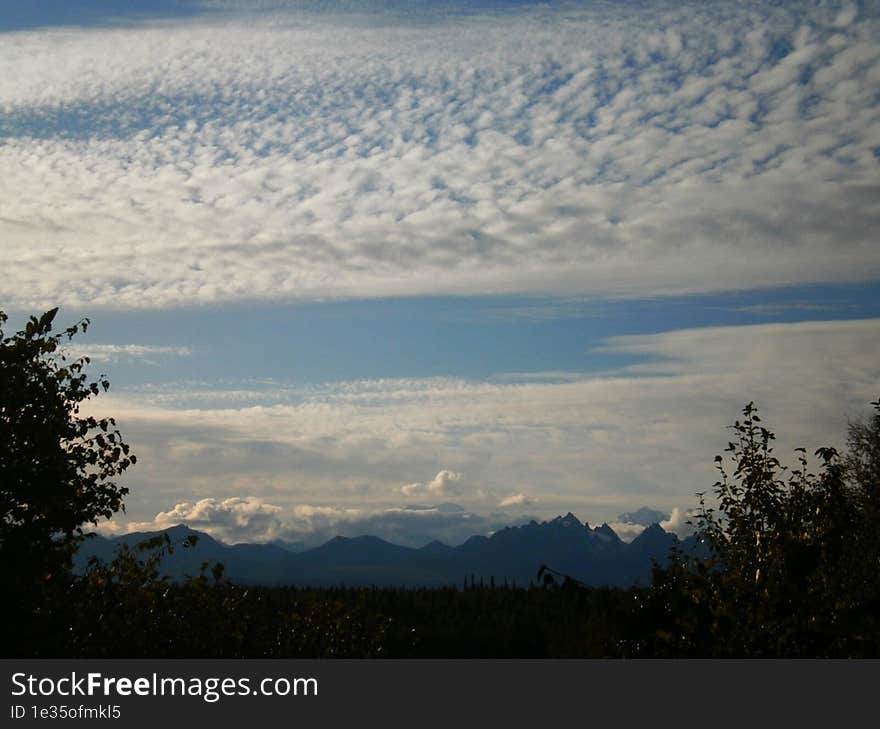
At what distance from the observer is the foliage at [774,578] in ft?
54.9

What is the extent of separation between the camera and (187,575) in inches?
827

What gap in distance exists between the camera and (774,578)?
17000 millimetres

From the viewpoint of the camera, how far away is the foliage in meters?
16.7

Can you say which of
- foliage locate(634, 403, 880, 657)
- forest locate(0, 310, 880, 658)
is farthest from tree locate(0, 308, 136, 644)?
foliage locate(634, 403, 880, 657)

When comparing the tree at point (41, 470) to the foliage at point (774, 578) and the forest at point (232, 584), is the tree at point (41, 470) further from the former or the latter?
the foliage at point (774, 578)

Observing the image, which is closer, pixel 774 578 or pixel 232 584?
pixel 774 578

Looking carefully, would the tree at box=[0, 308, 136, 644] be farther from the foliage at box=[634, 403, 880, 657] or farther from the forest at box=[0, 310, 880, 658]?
the foliage at box=[634, 403, 880, 657]

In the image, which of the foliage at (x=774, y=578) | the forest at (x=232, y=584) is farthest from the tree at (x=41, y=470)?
the foliage at (x=774, y=578)

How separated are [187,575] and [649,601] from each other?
8.84 metres
